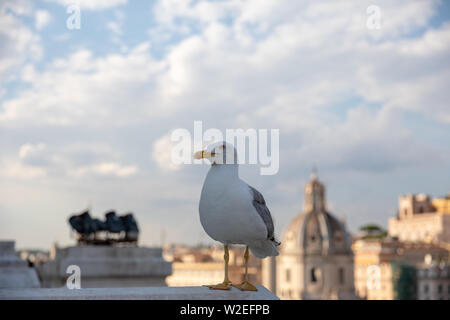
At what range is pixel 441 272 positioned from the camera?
69.5 meters

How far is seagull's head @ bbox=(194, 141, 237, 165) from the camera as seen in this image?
589cm

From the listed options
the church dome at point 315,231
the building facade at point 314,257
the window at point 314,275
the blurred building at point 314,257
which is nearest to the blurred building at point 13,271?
the blurred building at point 314,257

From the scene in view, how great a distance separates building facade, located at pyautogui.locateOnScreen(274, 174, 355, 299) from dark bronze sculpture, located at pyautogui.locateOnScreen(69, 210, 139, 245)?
58033 mm

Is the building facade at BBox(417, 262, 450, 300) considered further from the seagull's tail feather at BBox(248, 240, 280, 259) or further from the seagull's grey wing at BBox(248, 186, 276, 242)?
the seagull's grey wing at BBox(248, 186, 276, 242)

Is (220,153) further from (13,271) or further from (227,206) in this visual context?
(13,271)

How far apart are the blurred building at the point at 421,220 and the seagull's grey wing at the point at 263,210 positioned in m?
118

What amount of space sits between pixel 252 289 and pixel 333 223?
7473 centimetres

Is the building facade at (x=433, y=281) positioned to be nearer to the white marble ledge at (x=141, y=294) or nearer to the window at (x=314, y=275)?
the window at (x=314, y=275)

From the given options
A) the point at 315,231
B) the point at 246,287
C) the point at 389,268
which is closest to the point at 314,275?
the point at 315,231

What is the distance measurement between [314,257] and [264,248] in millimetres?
72641

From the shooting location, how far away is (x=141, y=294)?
5.30 meters

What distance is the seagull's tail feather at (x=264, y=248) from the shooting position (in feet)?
20.4
